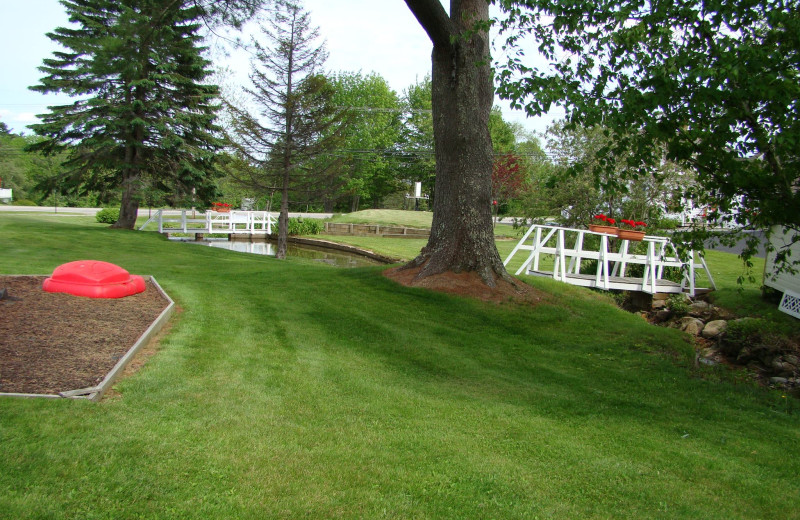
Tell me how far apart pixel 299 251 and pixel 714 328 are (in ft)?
55.1

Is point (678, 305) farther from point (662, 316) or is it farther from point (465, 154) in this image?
point (465, 154)

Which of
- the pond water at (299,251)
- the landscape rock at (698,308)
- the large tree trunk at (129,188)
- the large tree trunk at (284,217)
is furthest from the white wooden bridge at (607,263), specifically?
the large tree trunk at (129,188)

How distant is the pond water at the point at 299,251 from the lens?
20.3 m

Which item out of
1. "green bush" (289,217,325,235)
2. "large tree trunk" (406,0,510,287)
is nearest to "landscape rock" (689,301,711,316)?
"large tree trunk" (406,0,510,287)

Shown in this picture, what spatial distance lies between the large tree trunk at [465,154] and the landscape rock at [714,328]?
3.31 metres

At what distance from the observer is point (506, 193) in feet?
112

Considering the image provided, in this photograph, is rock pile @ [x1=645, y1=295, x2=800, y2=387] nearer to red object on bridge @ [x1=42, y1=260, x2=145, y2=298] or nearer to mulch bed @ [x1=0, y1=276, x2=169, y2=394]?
mulch bed @ [x1=0, y1=276, x2=169, y2=394]

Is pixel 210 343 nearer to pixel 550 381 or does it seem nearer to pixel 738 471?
pixel 550 381

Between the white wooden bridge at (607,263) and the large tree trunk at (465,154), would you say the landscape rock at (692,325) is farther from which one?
the large tree trunk at (465,154)

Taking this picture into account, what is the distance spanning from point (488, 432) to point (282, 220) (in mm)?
14823

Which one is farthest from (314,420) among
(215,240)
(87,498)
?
(215,240)

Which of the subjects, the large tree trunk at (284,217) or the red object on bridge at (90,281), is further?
the large tree trunk at (284,217)

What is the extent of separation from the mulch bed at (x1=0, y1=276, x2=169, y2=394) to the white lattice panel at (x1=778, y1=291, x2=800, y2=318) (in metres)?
9.51

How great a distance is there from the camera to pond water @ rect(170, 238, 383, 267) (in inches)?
800
